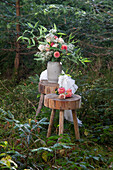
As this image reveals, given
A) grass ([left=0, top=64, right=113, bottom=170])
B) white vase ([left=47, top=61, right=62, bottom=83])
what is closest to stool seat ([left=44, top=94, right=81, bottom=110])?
grass ([left=0, top=64, right=113, bottom=170])

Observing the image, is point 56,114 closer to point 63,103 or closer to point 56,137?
point 63,103

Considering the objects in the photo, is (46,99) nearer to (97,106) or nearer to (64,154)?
(64,154)

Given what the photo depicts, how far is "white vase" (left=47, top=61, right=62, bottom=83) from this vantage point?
3.80 metres

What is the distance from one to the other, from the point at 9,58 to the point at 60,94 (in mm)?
4404

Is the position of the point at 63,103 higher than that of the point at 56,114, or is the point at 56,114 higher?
the point at 63,103

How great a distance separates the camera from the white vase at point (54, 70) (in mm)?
3796

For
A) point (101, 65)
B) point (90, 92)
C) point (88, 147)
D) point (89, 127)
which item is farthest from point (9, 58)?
point (88, 147)

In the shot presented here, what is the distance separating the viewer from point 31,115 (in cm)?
442

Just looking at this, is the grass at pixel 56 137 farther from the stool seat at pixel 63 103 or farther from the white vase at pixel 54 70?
the white vase at pixel 54 70

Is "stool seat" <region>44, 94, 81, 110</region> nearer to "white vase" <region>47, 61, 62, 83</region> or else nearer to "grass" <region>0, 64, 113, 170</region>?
"grass" <region>0, 64, 113, 170</region>

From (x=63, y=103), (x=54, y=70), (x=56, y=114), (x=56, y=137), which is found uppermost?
(x=54, y=70)

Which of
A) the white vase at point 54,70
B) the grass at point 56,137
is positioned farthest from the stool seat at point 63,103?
the white vase at point 54,70

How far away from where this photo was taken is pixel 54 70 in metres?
3.81

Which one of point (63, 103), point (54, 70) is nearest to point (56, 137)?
point (63, 103)
